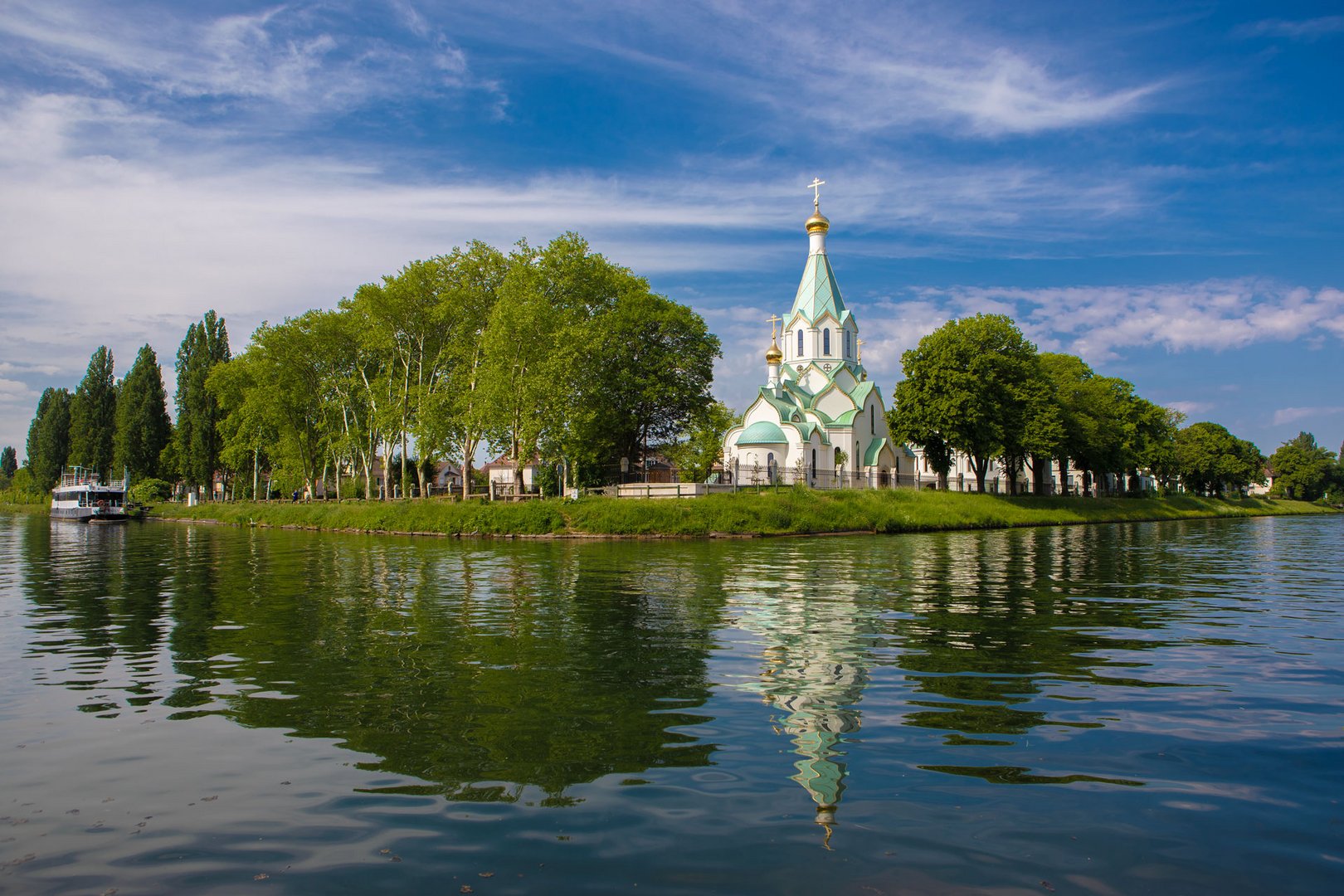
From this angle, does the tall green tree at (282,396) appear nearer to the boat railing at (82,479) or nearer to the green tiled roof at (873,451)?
the boat railing at (82,479)

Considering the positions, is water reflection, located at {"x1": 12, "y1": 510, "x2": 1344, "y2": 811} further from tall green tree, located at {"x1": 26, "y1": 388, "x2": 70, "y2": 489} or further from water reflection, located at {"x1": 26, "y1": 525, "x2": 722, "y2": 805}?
tall green tree, located at {"x1": 26, "y1": 388, "x2": 70, "y2": 489}

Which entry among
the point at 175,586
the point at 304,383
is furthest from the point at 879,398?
the point at 175,586

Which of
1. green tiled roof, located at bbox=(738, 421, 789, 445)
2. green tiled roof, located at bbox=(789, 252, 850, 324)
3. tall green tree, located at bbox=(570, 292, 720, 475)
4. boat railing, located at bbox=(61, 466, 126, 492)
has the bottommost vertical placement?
boat railing, located at bbox=(61, 466, 126, 492)

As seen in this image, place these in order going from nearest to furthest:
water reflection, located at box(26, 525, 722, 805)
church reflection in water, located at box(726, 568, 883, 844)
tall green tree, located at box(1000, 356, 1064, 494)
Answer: church reflection in water, located at box(726, 568, 883, 844)
water reflection, located at box(26, 525, 722, 805)
tall green tree, located at box(1000, 356, 1064, 494)

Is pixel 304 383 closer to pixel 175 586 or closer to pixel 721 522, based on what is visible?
pixel 721 522

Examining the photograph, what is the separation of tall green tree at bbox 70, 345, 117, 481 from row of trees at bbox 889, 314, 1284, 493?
274ft

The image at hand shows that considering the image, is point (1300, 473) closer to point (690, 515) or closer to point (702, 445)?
point (702, 445)

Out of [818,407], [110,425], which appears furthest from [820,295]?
[110,425]

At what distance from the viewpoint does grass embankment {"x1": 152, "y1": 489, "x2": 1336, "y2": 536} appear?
41.9 meters

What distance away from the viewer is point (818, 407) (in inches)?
2653

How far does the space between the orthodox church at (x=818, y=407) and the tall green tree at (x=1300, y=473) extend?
304ft

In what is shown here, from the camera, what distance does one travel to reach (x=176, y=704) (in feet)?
29.2

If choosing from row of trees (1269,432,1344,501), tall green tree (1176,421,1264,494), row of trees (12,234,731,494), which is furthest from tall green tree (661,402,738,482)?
row of trees (1269,432,1344,501)

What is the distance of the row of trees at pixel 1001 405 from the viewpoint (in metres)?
62.4
